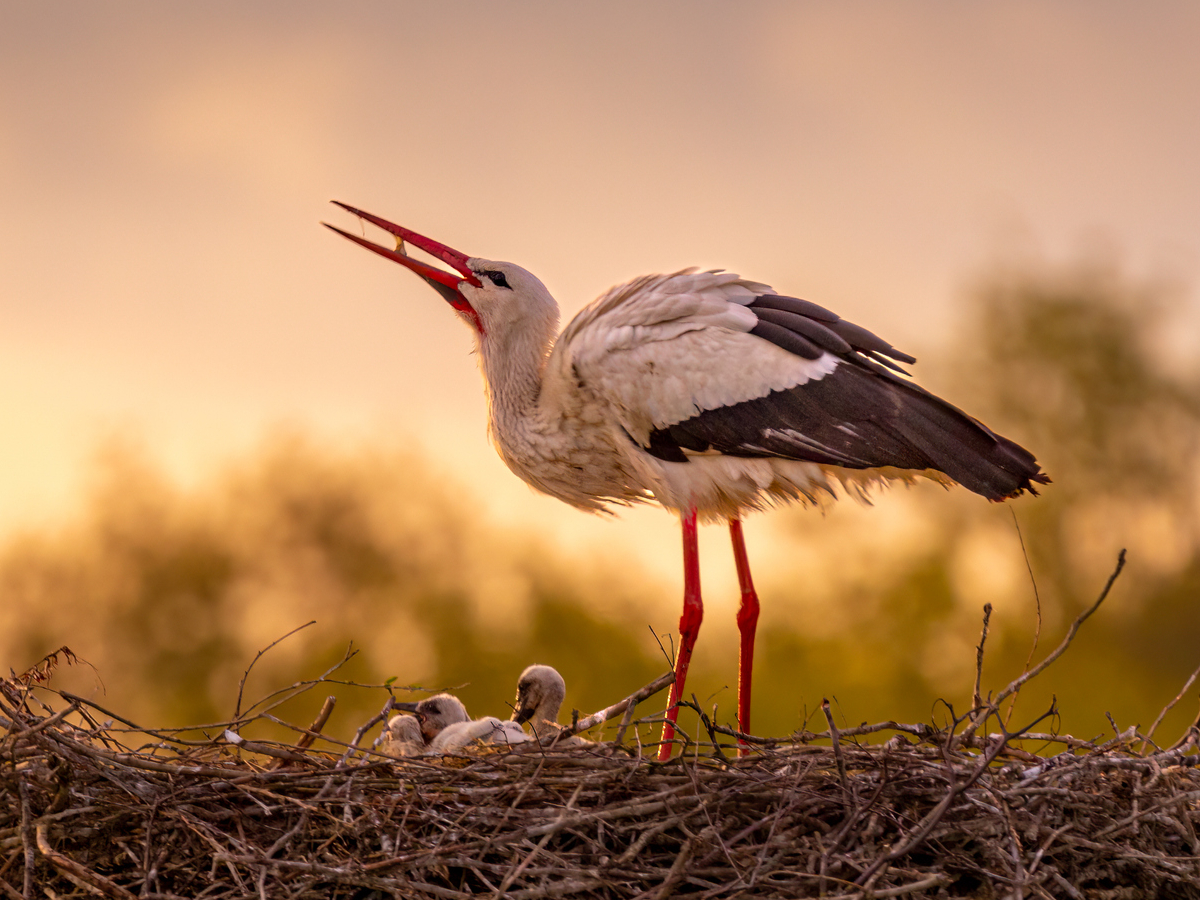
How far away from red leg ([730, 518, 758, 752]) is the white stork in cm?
2

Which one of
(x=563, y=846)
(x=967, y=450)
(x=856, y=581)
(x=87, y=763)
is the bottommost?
(x=87, y=763)

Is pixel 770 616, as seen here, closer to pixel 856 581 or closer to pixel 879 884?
pixel 856 581

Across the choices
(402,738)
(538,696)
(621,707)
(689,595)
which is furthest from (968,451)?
(402,738)

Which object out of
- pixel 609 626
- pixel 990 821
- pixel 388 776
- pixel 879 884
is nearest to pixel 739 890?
pixel 879 884

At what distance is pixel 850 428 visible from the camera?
421 centimetres

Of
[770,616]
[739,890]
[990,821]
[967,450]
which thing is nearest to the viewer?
[739,890]

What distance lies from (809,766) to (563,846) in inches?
23.8

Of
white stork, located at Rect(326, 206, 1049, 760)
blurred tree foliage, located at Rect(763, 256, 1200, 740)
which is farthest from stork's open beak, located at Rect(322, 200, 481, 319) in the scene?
blurred tree foliage, located at Rect(763, 256, 1200, 740)

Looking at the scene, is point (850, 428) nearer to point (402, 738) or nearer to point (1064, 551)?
point (402, 738)

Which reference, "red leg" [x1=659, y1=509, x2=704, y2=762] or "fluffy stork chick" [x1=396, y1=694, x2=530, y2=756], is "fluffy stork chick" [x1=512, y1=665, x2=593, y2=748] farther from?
"red leg" [x1=659, y1=509, x2=704, y2=762]

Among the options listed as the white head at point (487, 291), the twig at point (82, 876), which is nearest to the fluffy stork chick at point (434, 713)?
the white head at point (487, 291)

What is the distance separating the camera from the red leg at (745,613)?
15.3 ft

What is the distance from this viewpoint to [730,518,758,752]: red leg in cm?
465

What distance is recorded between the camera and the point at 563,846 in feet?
9.37
